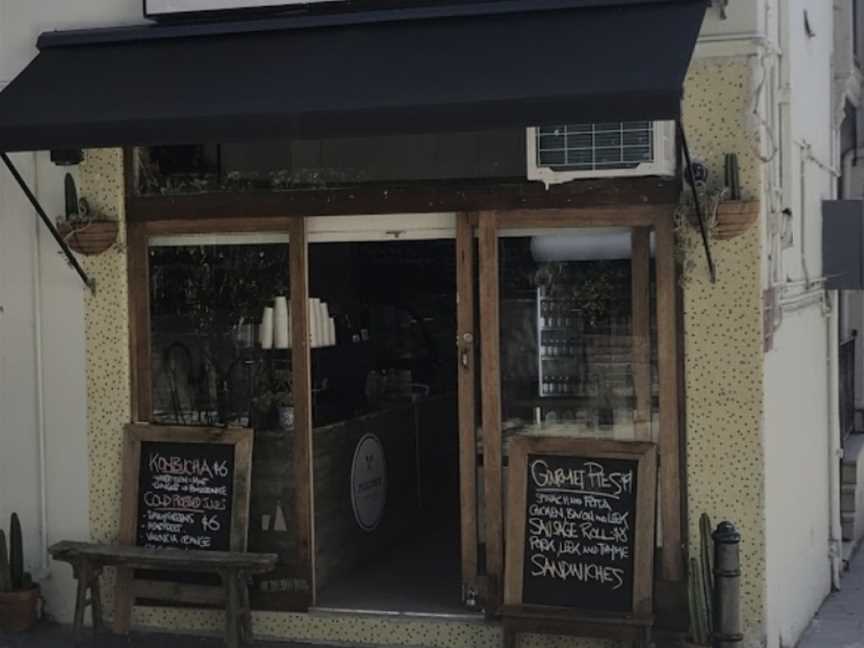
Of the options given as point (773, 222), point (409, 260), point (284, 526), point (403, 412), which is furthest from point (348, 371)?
point (773, 222)

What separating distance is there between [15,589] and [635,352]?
3.79 m

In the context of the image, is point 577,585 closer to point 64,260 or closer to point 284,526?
point 284,526

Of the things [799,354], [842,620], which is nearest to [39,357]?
[799,354]

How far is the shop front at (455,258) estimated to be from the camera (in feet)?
18.3

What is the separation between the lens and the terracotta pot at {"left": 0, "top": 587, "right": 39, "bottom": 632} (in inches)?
267

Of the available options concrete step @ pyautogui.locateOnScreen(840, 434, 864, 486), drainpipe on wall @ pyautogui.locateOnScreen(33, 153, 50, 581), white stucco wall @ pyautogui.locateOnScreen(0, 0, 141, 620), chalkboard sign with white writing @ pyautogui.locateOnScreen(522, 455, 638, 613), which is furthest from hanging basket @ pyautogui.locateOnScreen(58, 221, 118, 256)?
concrete step @ pyautogui.locateOnScreen(840, 434, 864, 486)

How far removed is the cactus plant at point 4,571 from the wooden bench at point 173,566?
37 centimetres

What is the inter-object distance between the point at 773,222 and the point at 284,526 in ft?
10.2

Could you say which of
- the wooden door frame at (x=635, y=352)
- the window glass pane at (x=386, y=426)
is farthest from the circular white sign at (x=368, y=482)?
the wooden door frame at (x=635, y=352)

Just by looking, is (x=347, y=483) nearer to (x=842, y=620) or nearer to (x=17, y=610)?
(x=17, y=610)

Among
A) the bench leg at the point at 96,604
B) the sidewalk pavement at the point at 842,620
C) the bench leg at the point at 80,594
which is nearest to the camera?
the bench leg at the point at 80,594

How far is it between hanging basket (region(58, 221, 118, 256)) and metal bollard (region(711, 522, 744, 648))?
3.66m

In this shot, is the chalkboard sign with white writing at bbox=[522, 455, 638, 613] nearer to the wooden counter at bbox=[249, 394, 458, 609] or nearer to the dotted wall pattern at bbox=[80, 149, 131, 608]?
the wooden counter at bbox=[249, 394, 458, 609]

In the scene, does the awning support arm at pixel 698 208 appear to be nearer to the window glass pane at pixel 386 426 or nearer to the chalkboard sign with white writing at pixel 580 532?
the chalkboard sign with white writing at pixel 580 532
